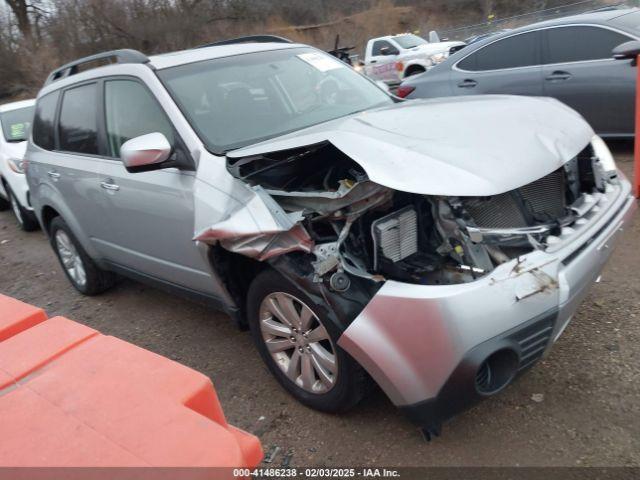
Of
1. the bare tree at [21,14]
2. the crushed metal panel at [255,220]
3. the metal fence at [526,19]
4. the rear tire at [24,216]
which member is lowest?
the metal fence at [526,19]

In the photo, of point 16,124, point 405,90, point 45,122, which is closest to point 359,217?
point 45,122

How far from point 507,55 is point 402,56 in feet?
29.5

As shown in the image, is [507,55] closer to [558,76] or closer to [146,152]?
[558,76]

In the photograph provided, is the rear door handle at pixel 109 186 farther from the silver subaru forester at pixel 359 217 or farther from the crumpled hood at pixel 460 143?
the crumpled hood at pixel 460 143

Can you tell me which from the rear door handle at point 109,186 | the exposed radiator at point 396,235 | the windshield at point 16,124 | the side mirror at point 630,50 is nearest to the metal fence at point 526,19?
the windshield at point 16,124

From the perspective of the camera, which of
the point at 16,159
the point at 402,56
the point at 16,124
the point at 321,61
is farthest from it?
the point at 402,56

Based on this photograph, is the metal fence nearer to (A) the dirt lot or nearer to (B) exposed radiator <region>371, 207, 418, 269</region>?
(A) the dirt lot

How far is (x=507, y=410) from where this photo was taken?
2.71 meters

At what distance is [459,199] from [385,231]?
36 centimetres

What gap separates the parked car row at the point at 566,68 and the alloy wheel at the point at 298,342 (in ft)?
15.7

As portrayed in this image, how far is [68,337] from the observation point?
1829 millimetres

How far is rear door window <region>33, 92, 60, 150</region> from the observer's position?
4.68 metres

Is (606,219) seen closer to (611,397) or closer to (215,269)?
(611,397)

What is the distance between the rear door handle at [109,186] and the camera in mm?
3722
